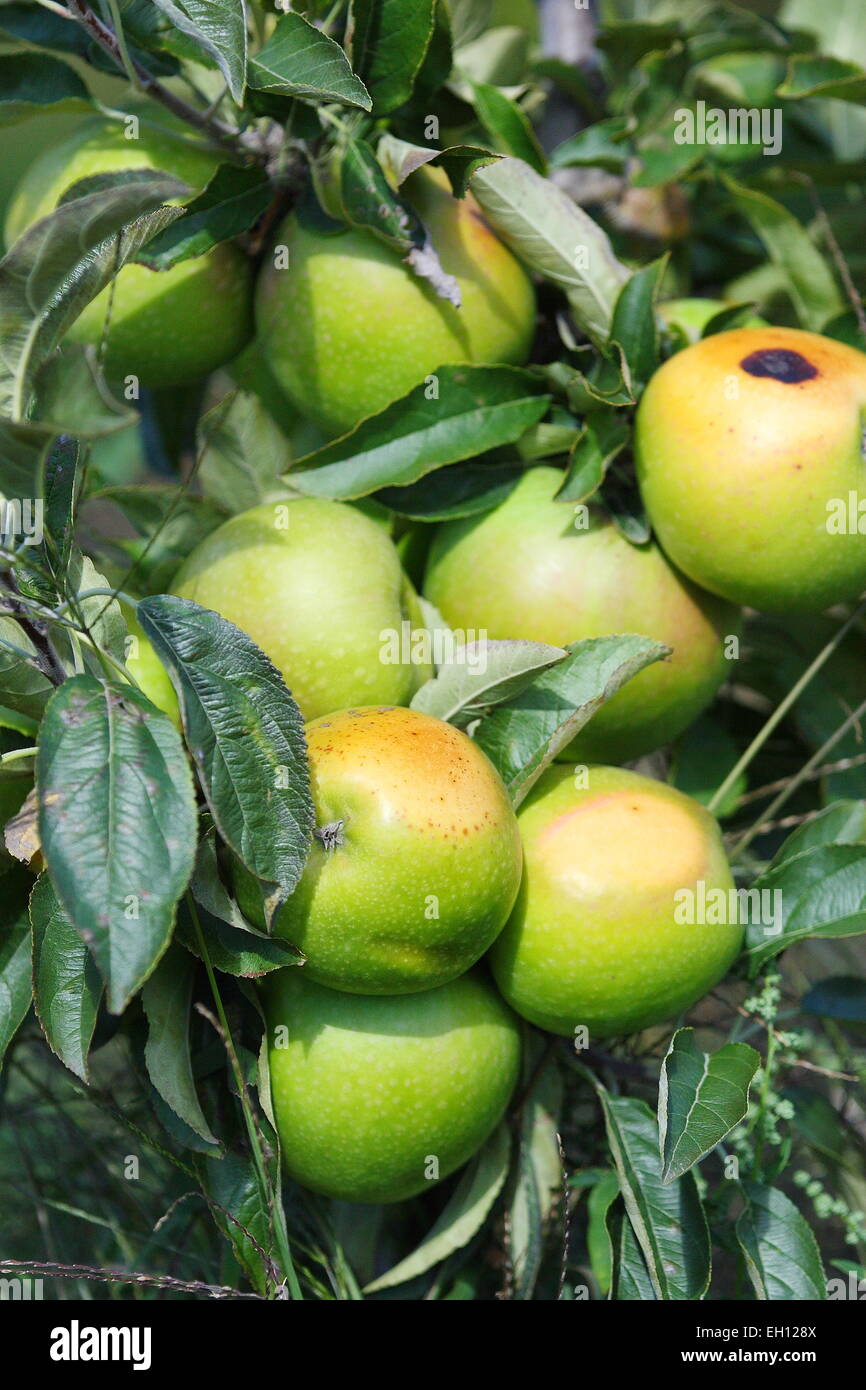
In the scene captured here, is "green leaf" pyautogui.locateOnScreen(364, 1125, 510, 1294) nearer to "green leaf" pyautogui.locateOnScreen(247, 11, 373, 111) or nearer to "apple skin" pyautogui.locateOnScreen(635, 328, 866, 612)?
"apple skin" pyautogui.locateOnScreen(635, 328, 866, 612)

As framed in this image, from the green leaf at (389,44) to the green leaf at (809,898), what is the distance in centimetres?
60

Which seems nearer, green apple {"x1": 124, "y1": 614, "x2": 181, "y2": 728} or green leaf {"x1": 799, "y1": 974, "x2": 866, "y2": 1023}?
green apple {"x1": 124, "y1": 614, "x2": 181, "y2": 728}

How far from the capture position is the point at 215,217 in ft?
2.58

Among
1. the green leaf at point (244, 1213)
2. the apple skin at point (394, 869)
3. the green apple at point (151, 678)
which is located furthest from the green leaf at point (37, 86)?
the green leaf at point (244, 1213)

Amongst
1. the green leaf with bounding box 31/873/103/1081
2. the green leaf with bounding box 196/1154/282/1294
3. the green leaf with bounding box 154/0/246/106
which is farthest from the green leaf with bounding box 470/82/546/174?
the green leaf with bounding box 196/1154/282/1294

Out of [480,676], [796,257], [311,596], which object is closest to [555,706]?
[480,676]

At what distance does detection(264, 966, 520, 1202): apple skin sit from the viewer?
0.70 meters

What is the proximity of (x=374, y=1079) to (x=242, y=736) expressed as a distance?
0.23 m

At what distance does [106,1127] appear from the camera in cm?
111

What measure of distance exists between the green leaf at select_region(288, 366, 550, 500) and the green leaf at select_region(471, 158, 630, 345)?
78 mm

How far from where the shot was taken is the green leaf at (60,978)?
0.63 metres

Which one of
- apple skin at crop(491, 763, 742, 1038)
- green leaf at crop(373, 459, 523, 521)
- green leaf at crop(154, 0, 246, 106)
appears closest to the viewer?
green leaf at crop(154, 0, 246, 106)

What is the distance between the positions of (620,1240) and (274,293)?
0.68m

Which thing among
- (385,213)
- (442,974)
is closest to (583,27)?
(385,213)
